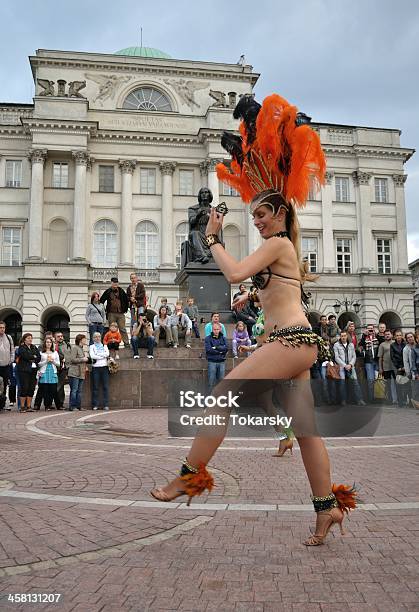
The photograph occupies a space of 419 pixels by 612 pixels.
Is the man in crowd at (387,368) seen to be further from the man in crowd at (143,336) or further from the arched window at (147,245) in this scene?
the arched window at (147,245)

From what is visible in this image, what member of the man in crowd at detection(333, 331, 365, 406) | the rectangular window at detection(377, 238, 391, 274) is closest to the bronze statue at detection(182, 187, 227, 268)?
the man in crowd at detection(333, 331, 365, 406)

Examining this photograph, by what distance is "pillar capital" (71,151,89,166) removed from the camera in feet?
142

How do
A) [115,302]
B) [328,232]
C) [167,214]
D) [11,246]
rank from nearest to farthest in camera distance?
[115,302], [11,246], [167,214], [328,232]

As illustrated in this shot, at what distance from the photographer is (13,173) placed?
44.2 m

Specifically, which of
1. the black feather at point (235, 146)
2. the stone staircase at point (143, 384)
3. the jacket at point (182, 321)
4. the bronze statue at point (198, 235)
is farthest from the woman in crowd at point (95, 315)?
the black feather at point (235, 146)

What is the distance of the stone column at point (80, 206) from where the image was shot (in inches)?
1684

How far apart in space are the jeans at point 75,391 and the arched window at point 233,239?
3323 cm

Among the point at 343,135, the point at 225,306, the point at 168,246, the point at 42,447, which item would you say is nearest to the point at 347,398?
the point at 225,306

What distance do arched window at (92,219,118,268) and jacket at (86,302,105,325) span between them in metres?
29.3

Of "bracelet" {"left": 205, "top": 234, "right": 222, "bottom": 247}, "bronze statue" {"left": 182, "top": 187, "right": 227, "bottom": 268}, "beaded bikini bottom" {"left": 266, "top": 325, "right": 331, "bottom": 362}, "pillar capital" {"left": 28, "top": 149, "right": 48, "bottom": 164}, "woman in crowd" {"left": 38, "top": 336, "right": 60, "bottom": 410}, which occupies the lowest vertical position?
"woman in crowd" {"left": 38, "top": 336, "right": 60, "bottom": 410}

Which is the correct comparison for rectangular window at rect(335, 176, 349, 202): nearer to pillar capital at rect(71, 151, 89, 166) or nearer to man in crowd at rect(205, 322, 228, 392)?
pillar capital at rect(71, 151, 89, 166)

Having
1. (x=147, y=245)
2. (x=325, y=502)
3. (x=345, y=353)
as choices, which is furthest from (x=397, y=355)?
(x=147, y=245)

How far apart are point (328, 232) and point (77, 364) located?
37.7 metres

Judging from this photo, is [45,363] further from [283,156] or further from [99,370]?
[283,156]
